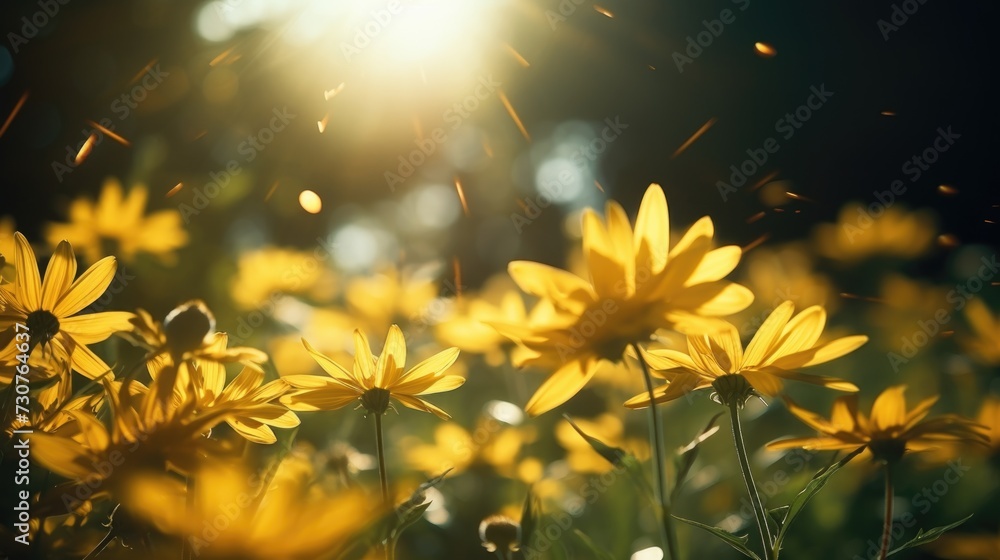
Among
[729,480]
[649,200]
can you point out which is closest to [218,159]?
[729,480]

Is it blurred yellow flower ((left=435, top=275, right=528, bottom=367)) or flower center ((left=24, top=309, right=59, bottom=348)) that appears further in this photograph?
blurred yellow flower ((left=435, top=275, right=528, bottom=367))

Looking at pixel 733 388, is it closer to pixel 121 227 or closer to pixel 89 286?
pixel 89 286

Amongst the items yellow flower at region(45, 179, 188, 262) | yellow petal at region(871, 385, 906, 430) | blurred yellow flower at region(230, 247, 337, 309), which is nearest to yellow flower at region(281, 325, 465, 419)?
yellow petal at region(871, 385, 906, 430)

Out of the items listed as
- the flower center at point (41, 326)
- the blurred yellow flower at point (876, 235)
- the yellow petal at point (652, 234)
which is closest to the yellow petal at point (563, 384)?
the yellow petal at point (652, 234)

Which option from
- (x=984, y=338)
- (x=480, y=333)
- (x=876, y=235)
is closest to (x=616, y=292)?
(x=480, y=333)

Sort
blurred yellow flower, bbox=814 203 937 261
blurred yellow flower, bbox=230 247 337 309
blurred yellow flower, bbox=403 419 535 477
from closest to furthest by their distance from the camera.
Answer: blurred yellow flower, bbox=403 419 535 477 → blurred yellow flower, bbox=230 247 337 309 → blurred yellow flower, bbox=814 203 937 261

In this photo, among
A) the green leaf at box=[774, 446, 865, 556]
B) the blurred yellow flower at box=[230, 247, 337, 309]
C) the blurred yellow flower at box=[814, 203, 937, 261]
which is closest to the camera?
the green leaf at box=[774, 446, 865, 556]

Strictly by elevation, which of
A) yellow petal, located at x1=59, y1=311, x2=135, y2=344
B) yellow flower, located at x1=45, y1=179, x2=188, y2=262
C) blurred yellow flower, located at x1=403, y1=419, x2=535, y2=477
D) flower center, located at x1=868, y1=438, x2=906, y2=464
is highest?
yellow petal, located at x1=59, y1=311, x2=135, y2=344

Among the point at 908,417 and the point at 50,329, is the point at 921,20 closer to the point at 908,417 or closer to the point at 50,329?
the point at 908,417

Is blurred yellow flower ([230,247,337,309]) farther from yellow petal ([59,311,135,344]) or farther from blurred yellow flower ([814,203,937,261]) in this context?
blurred yellow flower ([814,203,937,261])
